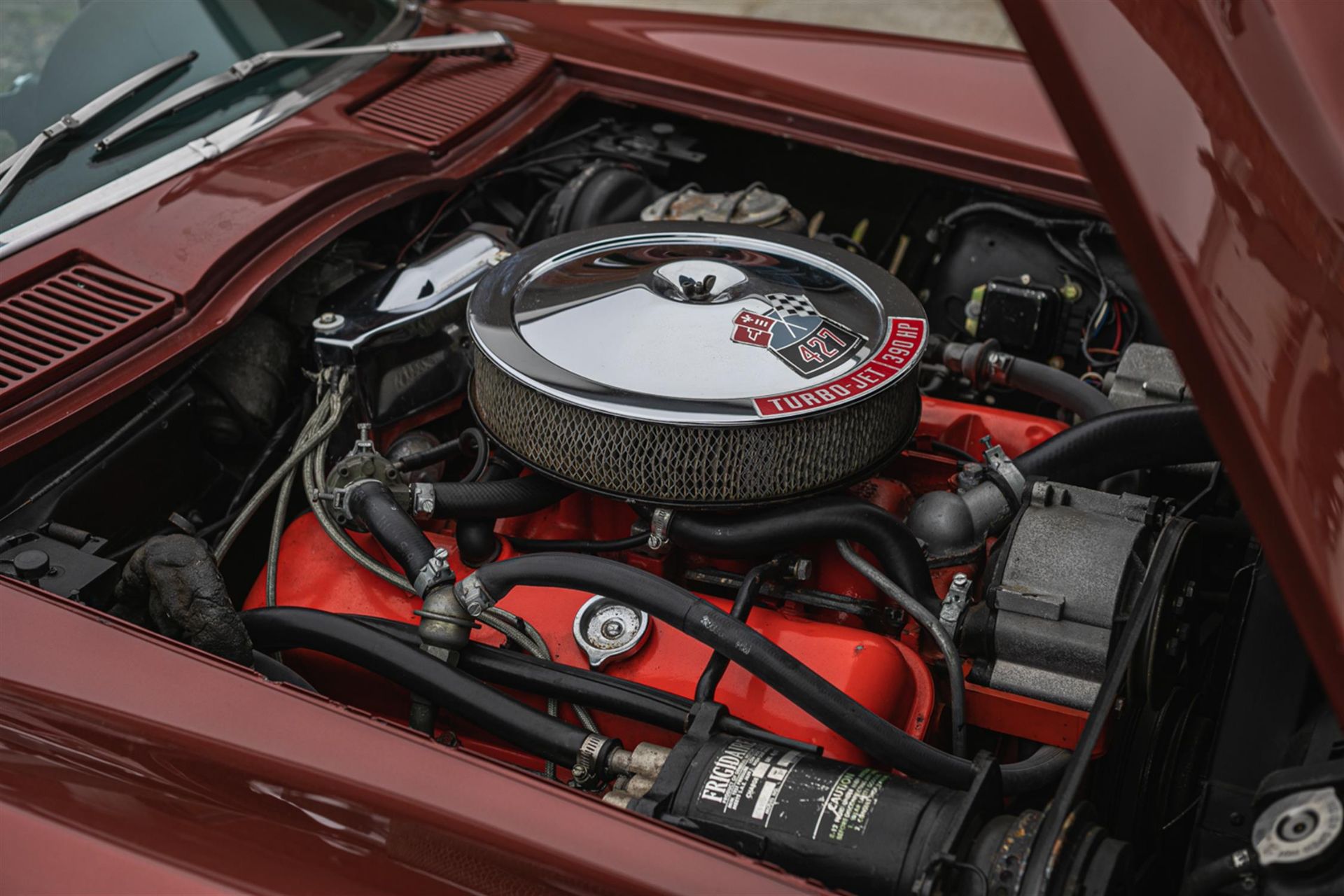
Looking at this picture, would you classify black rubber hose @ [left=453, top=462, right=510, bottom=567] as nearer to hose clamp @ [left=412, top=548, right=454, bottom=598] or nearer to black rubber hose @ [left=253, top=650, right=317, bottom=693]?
hose clamp @ [left=412, top=548, right=454, bottom=598]

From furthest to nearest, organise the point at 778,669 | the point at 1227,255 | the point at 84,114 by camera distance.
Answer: the point at 84,114 → the point at 778,669 → the point at 1227,255

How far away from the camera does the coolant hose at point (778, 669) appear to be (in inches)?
50.8

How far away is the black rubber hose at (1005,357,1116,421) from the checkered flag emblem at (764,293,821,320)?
1.47ft

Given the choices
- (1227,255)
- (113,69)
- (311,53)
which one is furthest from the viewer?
(311,53)

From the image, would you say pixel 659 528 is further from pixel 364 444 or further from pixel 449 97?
pixel 449 97

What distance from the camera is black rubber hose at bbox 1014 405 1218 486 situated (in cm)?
160

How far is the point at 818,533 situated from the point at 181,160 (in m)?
1.10

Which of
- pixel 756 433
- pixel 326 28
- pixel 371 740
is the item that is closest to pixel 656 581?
pixel 756 433

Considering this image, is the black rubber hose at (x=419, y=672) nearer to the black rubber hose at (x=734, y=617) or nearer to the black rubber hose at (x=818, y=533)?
the black rubber hose at (x=734, y=617)

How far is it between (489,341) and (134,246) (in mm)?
545

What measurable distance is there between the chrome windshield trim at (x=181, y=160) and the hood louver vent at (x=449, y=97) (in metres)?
0.08

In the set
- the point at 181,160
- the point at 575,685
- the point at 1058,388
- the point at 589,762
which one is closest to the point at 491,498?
the point at 575,685

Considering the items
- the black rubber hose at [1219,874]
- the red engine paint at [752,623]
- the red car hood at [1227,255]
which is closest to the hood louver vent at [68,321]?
the red engine paint at [752,623]

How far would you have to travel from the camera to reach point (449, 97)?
2.27m
